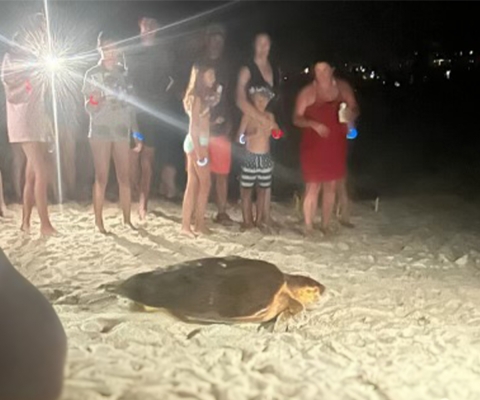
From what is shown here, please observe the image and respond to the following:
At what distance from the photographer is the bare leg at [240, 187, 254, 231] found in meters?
5.45

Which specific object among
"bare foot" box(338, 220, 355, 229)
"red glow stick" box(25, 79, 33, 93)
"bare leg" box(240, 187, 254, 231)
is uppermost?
"red glow stick" box(25, 79, 33, 93)

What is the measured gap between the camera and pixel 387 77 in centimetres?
2667

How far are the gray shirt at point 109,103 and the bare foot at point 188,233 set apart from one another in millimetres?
941

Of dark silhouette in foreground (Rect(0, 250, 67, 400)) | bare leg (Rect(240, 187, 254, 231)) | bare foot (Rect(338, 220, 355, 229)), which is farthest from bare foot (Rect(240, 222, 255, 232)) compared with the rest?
dark silhouette in foreground (Rect(0, 250, 67, 400))

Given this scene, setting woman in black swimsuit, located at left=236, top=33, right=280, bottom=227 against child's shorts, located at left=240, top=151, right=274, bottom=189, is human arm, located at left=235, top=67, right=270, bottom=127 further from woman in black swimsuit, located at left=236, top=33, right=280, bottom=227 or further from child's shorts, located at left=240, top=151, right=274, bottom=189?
child's shorts, located at left=240, top=151, right=274, bottom=189

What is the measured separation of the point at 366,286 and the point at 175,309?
4.46ft

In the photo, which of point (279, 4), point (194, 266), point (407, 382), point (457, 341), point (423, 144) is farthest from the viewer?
point (279, 4)

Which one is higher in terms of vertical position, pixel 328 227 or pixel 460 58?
pixel 460 58

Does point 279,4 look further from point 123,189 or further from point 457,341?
point 457,341

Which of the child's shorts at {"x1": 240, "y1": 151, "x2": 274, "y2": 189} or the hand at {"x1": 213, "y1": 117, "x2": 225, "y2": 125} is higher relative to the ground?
the hand at {"x1": 213, "y1": 117, "x2": 225, "y2": 125}

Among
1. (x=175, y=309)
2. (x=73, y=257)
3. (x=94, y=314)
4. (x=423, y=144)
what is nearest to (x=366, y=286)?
(x=175, y=309)

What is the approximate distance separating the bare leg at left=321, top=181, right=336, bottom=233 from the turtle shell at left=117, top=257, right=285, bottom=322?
148 cm

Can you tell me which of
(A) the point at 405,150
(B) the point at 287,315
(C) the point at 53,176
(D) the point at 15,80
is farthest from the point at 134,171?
(A) the point at 405,150

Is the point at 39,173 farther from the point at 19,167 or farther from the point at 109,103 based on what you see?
the point at 19,167
